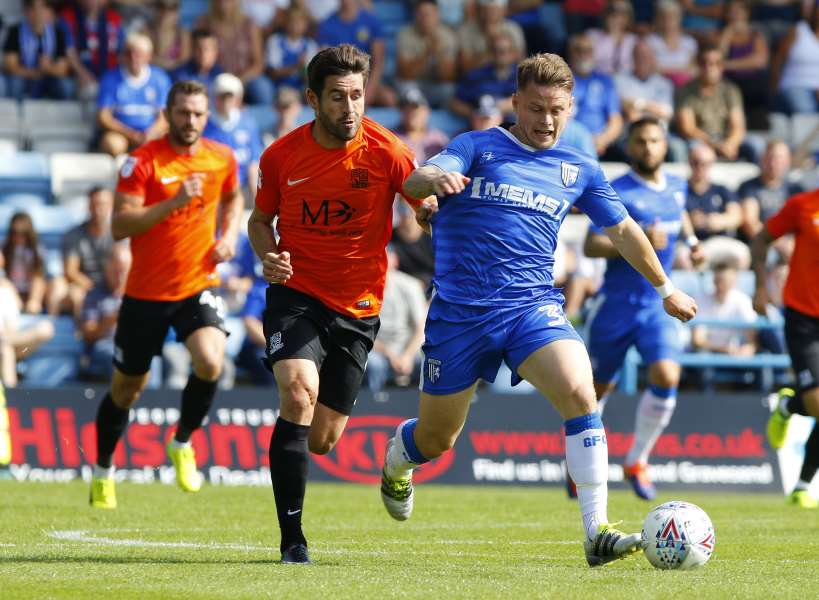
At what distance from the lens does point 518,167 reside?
302 inches

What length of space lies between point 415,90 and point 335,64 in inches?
430

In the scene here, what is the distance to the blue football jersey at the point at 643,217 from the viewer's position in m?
12.3

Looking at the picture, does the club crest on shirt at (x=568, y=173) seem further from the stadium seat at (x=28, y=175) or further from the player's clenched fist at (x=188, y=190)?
the stadium seat at (x=28, y=175)

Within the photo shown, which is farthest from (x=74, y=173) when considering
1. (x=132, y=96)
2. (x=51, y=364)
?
(x=51, y=364)

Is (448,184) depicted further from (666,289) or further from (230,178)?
(230,178)

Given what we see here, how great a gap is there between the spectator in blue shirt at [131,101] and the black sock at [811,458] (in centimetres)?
820

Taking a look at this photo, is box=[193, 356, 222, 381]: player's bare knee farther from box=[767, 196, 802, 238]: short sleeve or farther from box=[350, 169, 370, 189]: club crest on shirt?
box=[767, 196, 802, 238]: short sleeve

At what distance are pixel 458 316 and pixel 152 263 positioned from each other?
3738 millimetres

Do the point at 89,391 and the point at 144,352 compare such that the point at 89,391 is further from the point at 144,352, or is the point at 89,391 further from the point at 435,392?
the point at 435,392

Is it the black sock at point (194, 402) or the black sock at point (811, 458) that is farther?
the black sock at point (811, 458)

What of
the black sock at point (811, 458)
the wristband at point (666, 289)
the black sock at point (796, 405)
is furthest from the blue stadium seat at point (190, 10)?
the wristband at point (666, 289)

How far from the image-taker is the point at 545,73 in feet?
24.3

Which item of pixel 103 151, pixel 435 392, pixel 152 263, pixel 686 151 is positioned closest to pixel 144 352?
pixel 152 263

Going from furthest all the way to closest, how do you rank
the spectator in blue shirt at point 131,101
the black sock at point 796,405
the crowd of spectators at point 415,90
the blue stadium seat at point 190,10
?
the blue stadium seat at point 190,10 < the spectator in blue shirt at point 131,101 < the crowd of spectators at point 415,90 < the black sock at point 796,405
